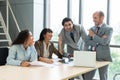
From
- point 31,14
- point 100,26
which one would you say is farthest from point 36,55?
point 31,14

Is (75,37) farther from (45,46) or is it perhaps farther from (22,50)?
(22,50)

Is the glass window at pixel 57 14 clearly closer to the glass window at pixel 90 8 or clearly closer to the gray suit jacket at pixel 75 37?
the glass window at pixel 90 8

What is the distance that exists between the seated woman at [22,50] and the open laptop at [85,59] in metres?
0.67

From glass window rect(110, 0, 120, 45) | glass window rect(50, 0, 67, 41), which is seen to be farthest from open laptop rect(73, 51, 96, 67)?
glass window rect(50, 0, 67, 41)

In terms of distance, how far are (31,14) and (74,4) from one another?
1.07 meters

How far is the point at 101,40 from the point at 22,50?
119 cm

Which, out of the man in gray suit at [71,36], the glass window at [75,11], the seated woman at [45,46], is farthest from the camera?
the glass window at [75,11]

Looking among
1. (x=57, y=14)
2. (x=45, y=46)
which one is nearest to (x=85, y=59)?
(x=45, y=46)

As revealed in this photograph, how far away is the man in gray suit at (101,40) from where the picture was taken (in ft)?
11.1

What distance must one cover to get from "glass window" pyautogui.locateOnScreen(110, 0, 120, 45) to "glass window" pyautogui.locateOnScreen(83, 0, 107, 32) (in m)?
0.20

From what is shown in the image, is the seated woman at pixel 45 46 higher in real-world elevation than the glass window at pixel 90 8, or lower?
lower

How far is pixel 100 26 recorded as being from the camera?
11.4ft

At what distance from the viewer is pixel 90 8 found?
511 centimetres

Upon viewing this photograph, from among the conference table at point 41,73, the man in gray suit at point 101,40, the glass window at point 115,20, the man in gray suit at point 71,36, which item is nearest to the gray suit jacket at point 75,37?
the man in gray suit at point 71,36
